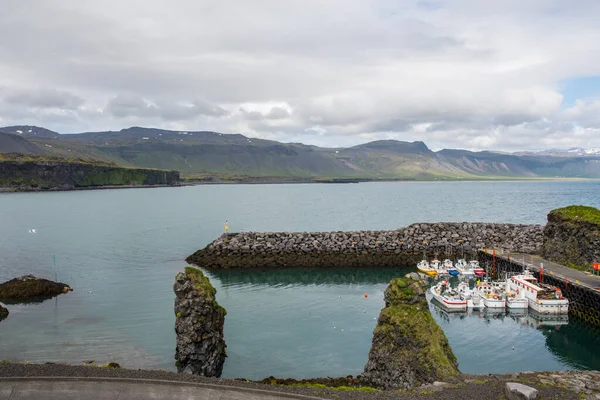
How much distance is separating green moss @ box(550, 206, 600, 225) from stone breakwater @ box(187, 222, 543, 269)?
10528mm

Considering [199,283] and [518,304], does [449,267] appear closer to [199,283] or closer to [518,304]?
[518,304]

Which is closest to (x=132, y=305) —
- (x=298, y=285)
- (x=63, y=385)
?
(x=298, y=285)

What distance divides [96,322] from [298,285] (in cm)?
2248

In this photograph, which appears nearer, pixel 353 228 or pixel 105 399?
pixel 105 399

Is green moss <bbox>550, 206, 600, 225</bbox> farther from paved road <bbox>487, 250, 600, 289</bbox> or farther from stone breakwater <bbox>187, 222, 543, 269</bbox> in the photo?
stone breakwater <bbox>187, 222, 543, 269</bbox>

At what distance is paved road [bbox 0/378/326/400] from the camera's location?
62.2 ft

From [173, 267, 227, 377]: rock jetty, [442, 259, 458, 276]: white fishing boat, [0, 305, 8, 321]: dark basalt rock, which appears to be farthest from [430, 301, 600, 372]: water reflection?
A: [0, 305, 8, 321]: dark basalt rock

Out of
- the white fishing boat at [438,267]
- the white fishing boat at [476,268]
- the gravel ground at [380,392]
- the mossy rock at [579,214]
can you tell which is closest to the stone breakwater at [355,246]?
the white fishing boat at [438,267]

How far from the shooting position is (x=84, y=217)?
12762 centimetres

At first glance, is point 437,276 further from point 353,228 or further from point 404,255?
point 353,228

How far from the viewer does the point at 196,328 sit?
28.5 m

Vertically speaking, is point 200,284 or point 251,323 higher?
point 200,284

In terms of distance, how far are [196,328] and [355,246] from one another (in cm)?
4031

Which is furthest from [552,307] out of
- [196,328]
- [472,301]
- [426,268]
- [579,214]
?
[196,328]
